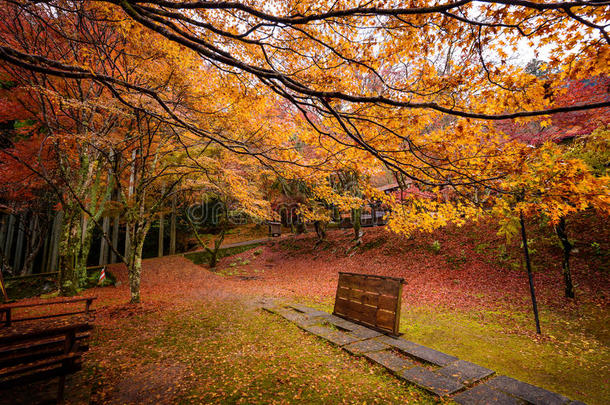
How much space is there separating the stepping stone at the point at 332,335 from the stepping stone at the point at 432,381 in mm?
1339

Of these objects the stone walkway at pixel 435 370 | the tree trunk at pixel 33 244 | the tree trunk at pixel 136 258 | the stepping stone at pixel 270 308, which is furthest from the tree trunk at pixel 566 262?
the tree trunk at pixel 33 244

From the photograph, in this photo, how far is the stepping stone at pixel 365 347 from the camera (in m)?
4.51

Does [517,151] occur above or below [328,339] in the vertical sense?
above

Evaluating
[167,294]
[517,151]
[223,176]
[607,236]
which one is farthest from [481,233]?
[167,294]

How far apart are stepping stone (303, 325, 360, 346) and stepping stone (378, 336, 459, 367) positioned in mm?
639

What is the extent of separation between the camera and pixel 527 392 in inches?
128

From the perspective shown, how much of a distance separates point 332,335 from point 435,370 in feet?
6.54

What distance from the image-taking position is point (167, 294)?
1021cm

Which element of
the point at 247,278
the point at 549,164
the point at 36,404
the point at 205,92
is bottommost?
the point at 247,278

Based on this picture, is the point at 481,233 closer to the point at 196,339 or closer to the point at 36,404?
the point at 196,339

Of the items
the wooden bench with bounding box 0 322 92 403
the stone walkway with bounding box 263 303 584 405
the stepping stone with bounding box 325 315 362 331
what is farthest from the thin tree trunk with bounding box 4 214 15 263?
the stepping stone with bounding box 325 315 362 331

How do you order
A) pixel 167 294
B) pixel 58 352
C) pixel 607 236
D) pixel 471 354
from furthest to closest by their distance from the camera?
pixel 167 294, pixel 607 236, pixel 471 354, pixel 58 352

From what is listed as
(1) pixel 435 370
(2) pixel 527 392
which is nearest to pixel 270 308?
(1) pixel 435 370

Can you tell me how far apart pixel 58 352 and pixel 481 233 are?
47.2 ft
